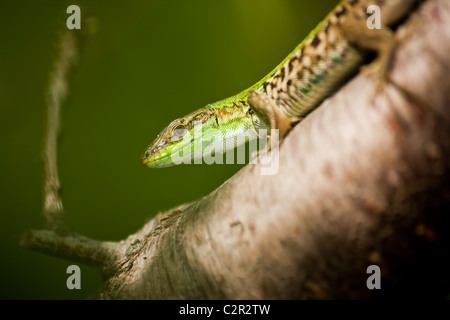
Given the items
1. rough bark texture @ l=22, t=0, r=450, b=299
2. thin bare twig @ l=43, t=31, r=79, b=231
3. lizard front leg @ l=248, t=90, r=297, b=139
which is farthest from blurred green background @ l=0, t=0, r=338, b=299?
rough bark texture @ l=22, t=0, r=450, b=299

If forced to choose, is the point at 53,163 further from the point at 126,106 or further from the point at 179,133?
the point at 126,106

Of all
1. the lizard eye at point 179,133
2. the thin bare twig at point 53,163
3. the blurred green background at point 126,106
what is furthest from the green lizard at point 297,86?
the blurred green background at point 126,106

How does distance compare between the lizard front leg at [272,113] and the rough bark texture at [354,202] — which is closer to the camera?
the rough bark texture at [354,202]

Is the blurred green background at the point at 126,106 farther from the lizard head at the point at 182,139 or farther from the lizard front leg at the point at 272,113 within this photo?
the lizard front leg at the point at 272,113

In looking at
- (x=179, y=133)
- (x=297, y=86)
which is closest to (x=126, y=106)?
(x=179, y=133)

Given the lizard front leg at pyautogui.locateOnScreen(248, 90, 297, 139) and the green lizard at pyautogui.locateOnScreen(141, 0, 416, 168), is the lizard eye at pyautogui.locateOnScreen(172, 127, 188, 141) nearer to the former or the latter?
the green lizard at pyautogui.locateOnScreen(141, 0, 416, 168)

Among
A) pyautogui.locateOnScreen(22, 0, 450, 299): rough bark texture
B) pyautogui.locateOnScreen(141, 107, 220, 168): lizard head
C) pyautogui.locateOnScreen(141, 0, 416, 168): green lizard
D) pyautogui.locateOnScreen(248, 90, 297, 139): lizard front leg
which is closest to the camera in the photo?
pyautogui.locateOnScreen(22, 0, 450, 299): rough bark texture
